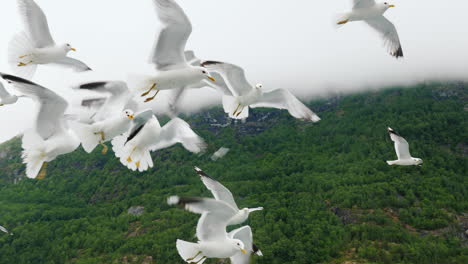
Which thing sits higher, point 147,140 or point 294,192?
point 147,140

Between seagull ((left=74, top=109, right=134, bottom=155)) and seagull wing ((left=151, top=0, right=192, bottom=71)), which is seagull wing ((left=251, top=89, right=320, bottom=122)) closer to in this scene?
seagull wing ((left=151, top=0, right=192, bottom=71))

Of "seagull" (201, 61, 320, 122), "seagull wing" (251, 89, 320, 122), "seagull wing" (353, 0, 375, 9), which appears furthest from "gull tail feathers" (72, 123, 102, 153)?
"seagull wing" (353, 0, 375, 9)

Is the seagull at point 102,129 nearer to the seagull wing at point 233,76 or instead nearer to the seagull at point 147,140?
the seagull at point 147,140

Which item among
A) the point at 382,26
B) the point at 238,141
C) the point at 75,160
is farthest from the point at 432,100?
the point at 382,26

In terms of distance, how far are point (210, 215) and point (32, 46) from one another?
3.65 m

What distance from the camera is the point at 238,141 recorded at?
8700 cm

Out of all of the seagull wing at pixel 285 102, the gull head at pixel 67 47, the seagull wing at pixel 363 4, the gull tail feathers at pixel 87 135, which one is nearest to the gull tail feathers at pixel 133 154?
the gull tail feathers at pixel 87 135

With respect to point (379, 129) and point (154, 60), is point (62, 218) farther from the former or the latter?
point (154, 60)

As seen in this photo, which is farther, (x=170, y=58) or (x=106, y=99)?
(x=106, y=99)

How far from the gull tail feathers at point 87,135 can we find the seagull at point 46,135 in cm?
50

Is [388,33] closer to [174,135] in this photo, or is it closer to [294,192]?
[174,135]

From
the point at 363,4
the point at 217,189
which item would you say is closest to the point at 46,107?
the point at 217,189

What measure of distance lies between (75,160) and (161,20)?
8389 centimetres

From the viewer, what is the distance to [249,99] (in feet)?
26.8
